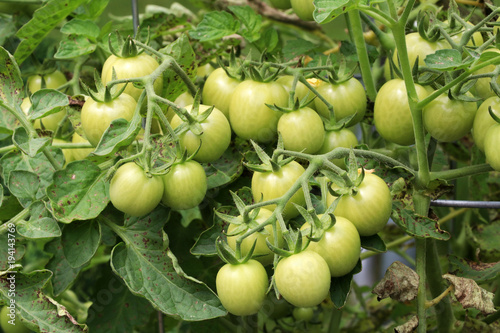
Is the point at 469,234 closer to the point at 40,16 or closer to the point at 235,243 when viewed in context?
the point at 235,243

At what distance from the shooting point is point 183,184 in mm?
538

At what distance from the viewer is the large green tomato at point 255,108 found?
60 cm

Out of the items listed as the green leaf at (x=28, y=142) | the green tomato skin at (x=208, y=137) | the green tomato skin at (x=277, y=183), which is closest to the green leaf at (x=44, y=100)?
the green leaf at (x=28, y=142)

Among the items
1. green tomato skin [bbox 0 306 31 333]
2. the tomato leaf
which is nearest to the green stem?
the tomato leaf

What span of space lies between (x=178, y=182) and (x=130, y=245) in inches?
5.1

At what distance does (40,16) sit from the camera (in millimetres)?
687

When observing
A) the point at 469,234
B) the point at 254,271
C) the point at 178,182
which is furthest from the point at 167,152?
the point at 469,234

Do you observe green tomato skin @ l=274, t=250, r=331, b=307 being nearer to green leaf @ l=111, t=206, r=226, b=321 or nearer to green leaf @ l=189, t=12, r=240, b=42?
green leaf @ l=111, t=206, r=226, b=321

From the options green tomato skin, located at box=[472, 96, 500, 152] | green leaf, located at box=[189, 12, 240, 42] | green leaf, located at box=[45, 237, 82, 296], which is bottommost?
green leaf, located at box=[45, 237, 82, 296]

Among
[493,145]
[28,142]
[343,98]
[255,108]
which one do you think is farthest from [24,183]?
[493,145]

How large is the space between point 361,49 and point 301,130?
168mm

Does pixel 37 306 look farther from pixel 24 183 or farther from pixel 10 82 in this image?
pixel 10 82

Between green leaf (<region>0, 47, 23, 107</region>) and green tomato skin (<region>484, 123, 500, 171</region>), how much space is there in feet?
1.70

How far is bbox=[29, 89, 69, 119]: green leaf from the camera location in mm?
598
